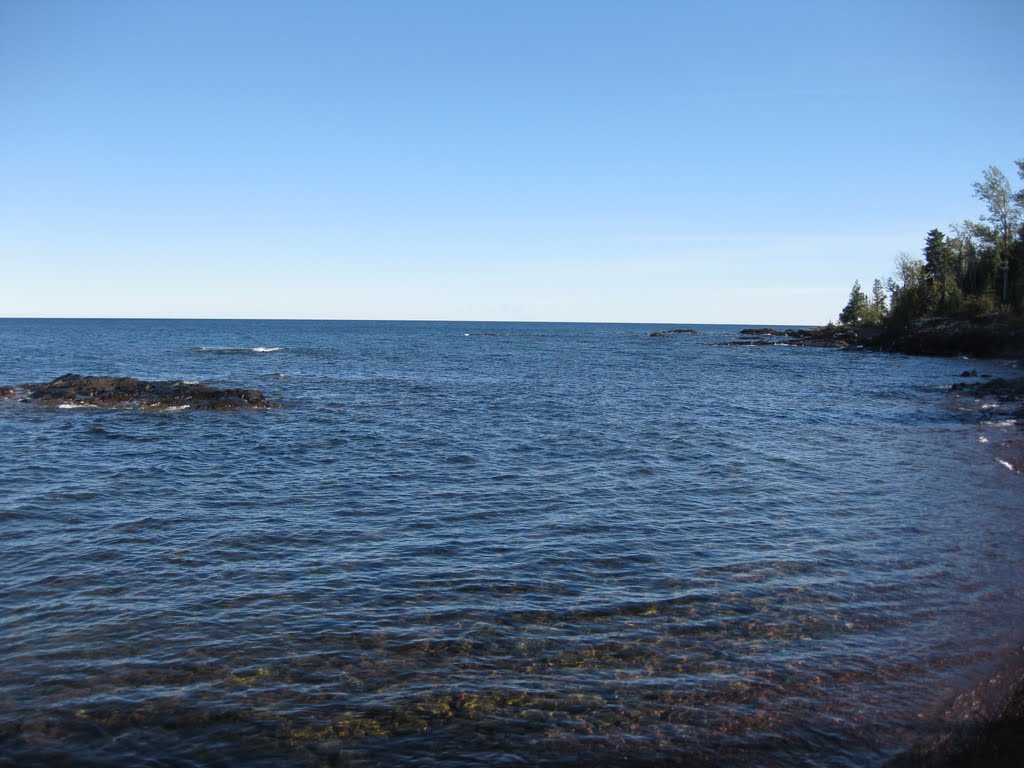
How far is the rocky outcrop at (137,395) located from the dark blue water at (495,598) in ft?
26.1

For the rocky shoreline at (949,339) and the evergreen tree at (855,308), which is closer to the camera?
the rocky shoreline at (949,339)

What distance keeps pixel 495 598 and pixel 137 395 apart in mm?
35016

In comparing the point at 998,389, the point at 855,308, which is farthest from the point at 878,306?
the point at 998,389

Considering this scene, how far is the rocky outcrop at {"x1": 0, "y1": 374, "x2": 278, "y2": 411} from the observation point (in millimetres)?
37844

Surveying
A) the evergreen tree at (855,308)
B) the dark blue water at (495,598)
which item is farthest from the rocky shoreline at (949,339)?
the dark blue water at (495,598)

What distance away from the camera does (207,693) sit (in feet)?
31.7

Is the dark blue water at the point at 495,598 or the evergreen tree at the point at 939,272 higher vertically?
the evergreen tree at the point at 939,272

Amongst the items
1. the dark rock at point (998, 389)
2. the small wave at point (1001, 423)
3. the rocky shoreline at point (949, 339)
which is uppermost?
the rocky shoreline at point (949, 339)

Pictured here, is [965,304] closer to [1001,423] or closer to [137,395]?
[1001,423]

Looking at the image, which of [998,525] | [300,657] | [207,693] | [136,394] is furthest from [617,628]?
[136,394]

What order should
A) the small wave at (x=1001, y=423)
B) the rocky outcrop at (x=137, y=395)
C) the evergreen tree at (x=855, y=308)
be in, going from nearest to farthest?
the small wave at (x=1001, y=423), the rocky outcrop at (x=137, y=395), the evergreen tree at (x=855, y=308)

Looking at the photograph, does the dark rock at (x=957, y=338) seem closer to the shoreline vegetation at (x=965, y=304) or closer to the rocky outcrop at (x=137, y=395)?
the shoreline vegetation at (x=965, y=304)

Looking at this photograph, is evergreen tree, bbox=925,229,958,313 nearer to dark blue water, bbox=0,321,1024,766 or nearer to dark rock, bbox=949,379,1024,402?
dark rock, bbox=949,379,1024,402

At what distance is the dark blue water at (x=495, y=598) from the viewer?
8.88m
